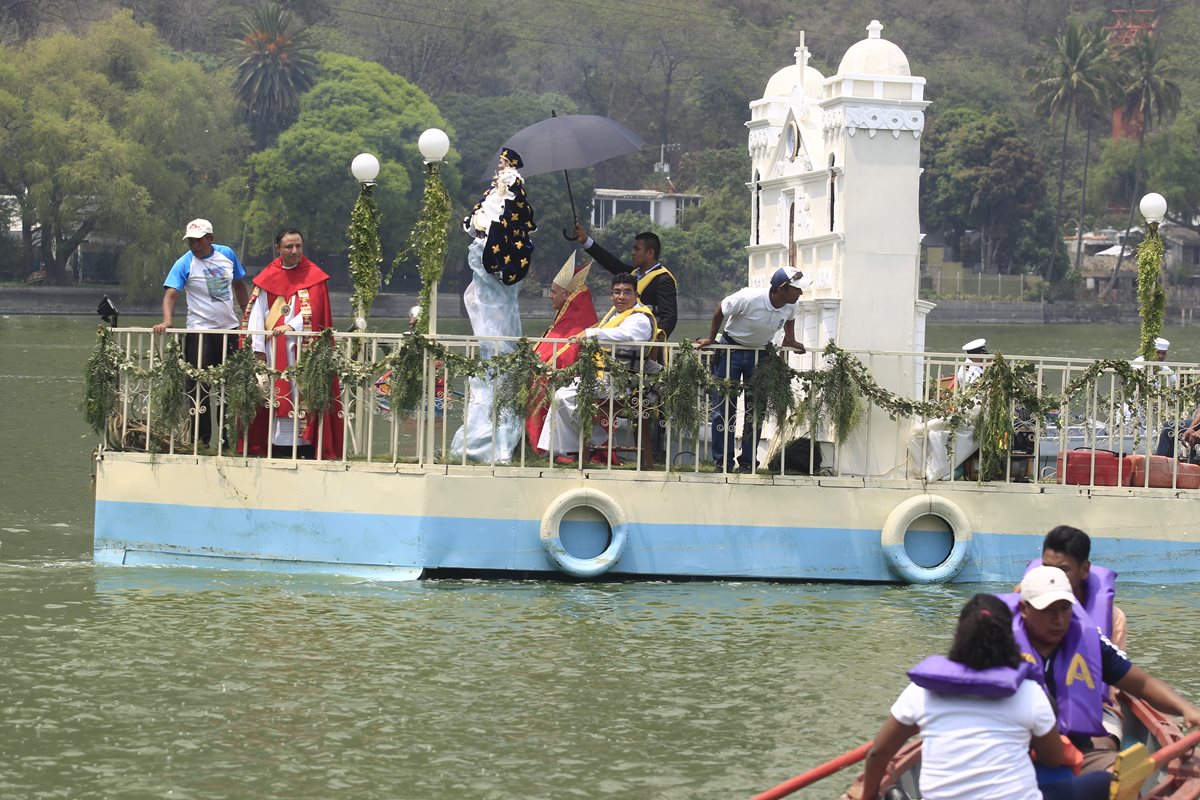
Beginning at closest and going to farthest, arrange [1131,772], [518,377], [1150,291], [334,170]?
1. [1131,772]
2. [518,377]
3. [1150,291]
4. [334,170]

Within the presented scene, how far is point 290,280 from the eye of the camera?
13969 mm

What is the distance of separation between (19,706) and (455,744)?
2390 millimetres

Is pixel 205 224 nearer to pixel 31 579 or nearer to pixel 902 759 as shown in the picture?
pixel 31 579

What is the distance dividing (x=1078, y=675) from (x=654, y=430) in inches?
256

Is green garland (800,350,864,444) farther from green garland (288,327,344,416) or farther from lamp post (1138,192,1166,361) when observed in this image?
green garland (288,327,344,416)

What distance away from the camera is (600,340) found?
13.4m

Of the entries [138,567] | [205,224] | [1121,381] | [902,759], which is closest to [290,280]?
[205,224]

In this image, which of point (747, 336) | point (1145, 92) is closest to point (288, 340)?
point (747, 336)

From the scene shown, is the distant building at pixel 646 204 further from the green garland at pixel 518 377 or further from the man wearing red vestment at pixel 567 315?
the green garland at pixel 518 377

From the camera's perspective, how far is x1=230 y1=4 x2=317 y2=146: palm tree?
96.7 metres

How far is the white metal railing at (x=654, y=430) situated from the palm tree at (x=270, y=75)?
83.5m

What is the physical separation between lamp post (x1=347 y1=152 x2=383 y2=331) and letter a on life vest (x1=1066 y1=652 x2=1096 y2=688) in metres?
7.25

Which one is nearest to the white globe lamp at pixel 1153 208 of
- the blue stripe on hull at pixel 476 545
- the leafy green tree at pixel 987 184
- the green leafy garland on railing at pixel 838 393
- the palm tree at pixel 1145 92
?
the blue stripe on hull at pixel 476 545

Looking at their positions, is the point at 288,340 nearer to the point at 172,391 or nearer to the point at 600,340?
the point at 172,391
